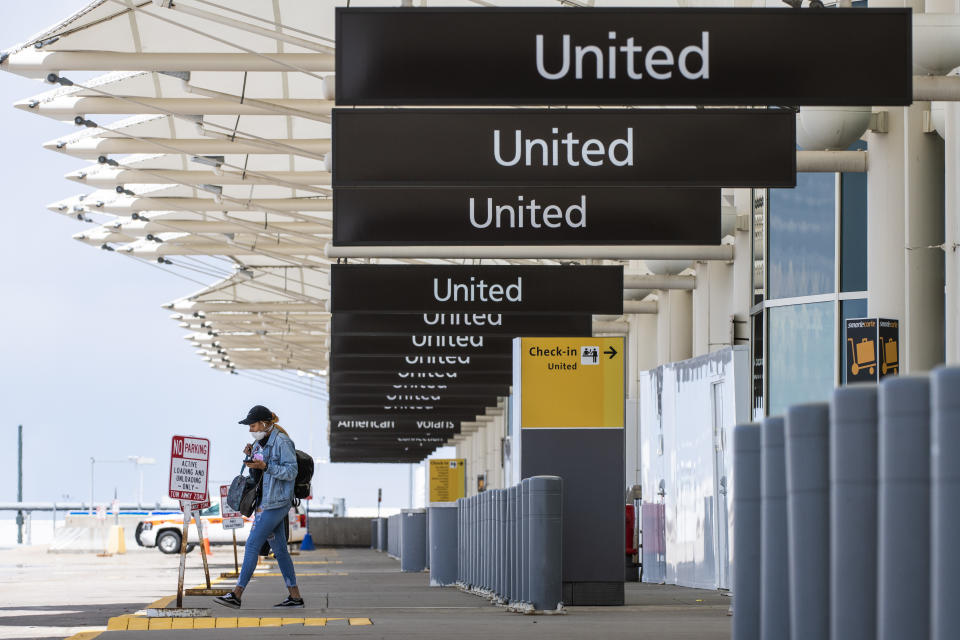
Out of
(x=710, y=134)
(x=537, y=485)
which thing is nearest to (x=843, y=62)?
(x=710, y=134)

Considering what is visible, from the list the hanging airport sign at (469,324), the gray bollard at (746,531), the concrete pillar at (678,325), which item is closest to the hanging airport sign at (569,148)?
the gray bollard at (746,531)

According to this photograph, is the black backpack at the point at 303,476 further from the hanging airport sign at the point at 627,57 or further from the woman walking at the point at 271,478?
the hanging airport sign at the point at 627,57

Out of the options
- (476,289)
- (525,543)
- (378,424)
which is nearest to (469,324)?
(476,289)

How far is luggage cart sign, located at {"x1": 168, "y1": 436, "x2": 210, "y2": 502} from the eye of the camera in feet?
45.8

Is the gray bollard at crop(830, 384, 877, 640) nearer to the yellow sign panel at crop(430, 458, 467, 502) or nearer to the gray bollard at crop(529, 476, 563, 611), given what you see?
the gray bollard at crop(529, 476, 563, 611)

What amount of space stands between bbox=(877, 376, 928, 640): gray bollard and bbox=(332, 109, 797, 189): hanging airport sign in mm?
4456

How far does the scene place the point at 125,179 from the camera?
2791 centimetres

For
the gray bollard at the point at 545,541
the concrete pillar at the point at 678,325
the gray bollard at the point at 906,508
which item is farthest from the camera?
the concrete pillar at the point at 678,325

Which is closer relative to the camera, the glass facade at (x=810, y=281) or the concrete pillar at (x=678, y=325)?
the glass facade at (x=810, y=281)

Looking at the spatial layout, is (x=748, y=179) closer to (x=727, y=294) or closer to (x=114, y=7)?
(x=114, y=7)

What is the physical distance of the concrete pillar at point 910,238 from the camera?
507 inches

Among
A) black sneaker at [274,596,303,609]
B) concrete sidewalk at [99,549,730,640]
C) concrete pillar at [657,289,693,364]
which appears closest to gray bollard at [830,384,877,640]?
concrete sidewalk at [99,549,730,640]

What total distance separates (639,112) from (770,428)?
12.4ft

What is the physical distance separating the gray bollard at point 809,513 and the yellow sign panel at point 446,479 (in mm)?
37705
